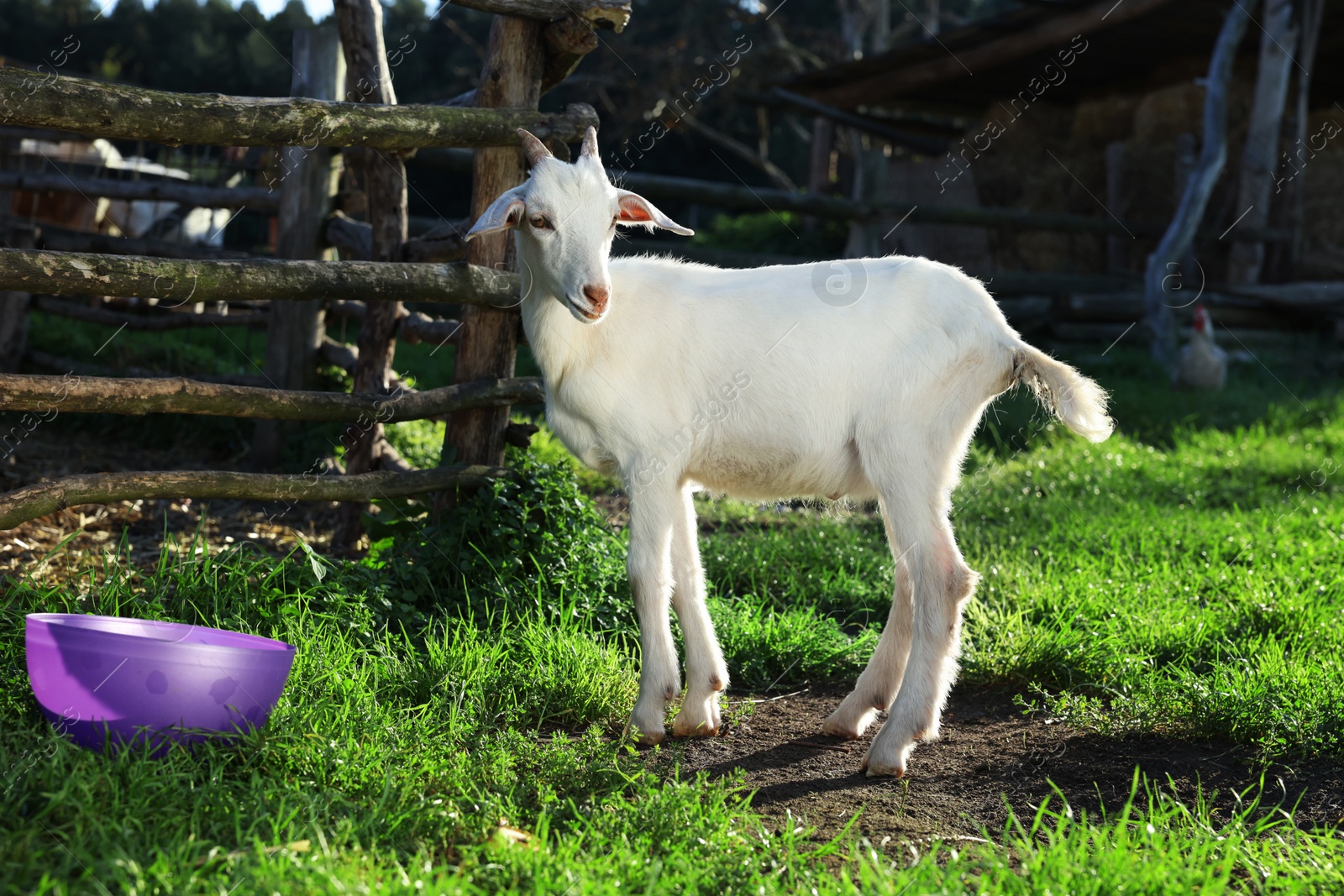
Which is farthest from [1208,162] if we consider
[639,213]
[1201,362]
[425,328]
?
[639,213]

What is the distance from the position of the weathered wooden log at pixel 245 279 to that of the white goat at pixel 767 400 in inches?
24.8

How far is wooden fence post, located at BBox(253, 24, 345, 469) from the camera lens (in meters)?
5.91

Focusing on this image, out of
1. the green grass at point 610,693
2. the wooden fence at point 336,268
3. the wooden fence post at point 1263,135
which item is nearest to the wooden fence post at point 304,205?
the wooden fence at point 336,268

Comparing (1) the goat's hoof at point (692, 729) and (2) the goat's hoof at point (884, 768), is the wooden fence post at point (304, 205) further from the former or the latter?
(2) the goat's hoof at point (884, 768)

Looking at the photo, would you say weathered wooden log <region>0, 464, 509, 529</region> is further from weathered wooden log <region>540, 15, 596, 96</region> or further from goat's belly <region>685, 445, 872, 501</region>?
weathered wooden log <region>540, 15, 596, 96</region>

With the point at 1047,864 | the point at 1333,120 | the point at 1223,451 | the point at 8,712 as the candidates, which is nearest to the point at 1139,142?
the point at 1333,120

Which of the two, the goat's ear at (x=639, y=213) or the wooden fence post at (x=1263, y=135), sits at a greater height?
the wooden fence post at (x=1263, y=135)

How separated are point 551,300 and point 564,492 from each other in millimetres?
1064

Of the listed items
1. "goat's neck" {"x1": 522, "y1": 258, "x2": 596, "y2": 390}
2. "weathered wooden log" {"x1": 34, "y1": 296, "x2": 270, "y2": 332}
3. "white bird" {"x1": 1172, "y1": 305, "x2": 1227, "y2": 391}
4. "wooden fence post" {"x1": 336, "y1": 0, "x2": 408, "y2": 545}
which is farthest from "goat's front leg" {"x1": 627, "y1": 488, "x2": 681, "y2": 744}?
"white bird" {"x1": 1172, "y1": 305, "x2": 1227, "y2": 391}

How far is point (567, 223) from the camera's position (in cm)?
348

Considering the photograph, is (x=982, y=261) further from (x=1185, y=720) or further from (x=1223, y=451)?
(x=1185, y=720)

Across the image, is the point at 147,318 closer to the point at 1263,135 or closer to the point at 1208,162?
the point at 1208,162

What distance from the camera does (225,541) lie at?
5102 millimetres

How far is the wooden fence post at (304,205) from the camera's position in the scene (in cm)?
591
